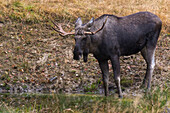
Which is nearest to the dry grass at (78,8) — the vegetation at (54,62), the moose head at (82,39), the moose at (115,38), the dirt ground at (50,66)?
the vegetation at (54,62)

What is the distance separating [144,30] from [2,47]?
6048 millimetres

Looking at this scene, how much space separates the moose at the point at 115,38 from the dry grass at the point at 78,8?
4.97 m

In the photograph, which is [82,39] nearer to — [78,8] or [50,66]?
[50,66]

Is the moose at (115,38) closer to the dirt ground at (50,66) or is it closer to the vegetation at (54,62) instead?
the vegetation at (54,62)

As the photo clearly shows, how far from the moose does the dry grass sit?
4973mm

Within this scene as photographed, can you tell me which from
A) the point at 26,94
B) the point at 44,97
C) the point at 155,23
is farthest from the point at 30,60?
the point at 155,23

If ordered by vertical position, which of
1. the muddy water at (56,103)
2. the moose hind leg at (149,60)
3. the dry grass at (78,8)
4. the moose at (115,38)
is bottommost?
the muddy water at (56,103)

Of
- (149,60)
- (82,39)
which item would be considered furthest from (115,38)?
(149,60)

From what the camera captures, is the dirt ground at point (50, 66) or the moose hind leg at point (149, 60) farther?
the dirt ground at point (50, 66)

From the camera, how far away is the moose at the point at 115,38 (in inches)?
281

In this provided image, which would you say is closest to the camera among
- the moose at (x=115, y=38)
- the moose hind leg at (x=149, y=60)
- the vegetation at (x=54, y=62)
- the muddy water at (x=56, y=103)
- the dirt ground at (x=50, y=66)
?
the muddy water at (x=56, y=103)

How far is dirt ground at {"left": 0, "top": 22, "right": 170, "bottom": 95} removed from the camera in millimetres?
9508

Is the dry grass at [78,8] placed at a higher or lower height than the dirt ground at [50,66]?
higher

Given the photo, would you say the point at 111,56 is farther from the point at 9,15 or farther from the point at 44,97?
the point at 9,15
